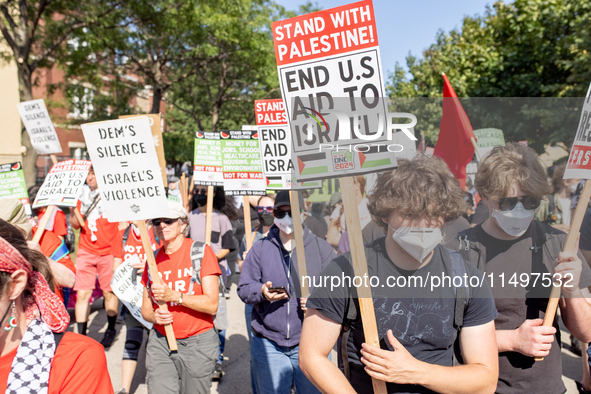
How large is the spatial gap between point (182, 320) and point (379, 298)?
1.89 metres

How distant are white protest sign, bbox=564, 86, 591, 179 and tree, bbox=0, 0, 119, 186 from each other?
11.8 m

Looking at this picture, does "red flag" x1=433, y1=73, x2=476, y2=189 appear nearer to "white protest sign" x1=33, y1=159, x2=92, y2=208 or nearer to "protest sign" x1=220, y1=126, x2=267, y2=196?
"protest sign" x1=220, y1=126, x2=267, y2=196

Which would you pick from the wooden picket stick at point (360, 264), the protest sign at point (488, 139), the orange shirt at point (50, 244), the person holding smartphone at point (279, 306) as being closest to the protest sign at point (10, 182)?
the orange shirt at point (50, 244)

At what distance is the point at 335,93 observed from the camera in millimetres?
2045

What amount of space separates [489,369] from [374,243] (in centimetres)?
67

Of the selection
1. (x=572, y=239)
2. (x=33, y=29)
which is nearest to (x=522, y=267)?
(x=572, y=239)

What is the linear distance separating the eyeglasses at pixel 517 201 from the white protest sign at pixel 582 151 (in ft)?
0.91

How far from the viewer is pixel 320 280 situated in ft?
5.96

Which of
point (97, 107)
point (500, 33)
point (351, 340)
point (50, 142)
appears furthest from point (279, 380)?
point (97, 107)

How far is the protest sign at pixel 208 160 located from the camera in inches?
204

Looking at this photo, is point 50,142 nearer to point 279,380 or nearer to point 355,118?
point 279,380

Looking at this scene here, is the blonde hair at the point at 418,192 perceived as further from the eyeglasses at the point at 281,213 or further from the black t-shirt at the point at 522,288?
the eyeglasses at the point at 281,213

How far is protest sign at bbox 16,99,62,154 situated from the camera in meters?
6.16

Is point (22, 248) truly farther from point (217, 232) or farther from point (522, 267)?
point (217, 232)
